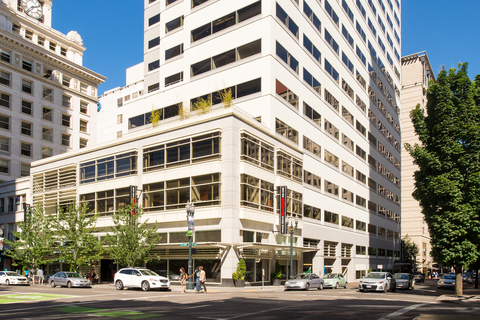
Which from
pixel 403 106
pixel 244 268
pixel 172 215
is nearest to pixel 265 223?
pixel 244 268

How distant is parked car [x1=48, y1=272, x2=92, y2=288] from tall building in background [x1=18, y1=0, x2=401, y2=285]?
709 cm

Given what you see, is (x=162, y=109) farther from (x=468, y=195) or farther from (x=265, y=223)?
(x=468, y=195)

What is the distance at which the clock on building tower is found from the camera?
72312 millimetres

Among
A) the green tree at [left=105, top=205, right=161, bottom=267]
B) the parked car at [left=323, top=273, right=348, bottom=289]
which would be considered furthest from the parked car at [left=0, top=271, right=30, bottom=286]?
the parked car at [left=323, top=273, right=348, bottom=289]

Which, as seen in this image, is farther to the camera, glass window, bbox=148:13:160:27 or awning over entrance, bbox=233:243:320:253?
glass window, bbox=148:13:160:27

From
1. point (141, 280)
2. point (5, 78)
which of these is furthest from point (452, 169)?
point (5, 78)

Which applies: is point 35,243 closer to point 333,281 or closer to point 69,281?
point 69,281

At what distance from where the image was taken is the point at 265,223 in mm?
39938

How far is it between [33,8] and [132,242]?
55564mm

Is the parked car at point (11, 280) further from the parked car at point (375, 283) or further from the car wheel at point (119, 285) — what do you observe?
the parked car at point (375, 283)

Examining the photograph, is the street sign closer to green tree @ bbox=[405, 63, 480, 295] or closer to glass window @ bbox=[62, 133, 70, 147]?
green tree @ bbox=[405, 63, 480, 295]

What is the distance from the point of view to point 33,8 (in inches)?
2884

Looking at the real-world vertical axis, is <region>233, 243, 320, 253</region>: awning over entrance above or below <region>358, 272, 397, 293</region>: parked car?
above

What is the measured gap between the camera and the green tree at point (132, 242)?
37.0m
